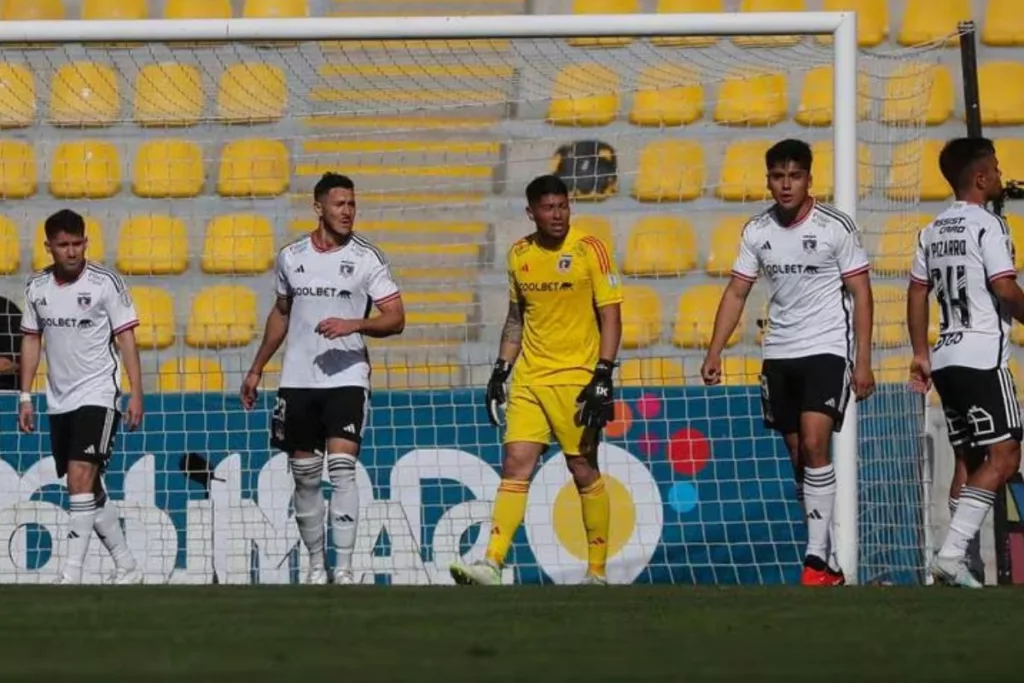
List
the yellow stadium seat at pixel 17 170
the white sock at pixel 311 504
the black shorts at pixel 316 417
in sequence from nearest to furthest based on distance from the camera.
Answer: the black shorts at pixel 316 417, the white sock at pixel 311 504, the yellow stadium seat at pixel 17 170

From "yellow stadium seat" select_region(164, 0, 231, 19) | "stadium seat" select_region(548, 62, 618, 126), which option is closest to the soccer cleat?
"stadium seat" select_region(548, 62, 618, 126)

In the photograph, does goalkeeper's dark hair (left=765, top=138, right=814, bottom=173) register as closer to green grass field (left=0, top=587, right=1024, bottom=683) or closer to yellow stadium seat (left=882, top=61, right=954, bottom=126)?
green grass field (left=0, top=587, right=1024, bottom=683)

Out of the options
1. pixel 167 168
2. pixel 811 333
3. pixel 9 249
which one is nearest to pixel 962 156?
pixel 811 333

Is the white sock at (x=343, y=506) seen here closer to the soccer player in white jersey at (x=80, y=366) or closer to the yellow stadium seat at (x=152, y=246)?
the soccer player in white jersey at (x=80, y=366)

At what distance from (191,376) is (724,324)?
12.8ft

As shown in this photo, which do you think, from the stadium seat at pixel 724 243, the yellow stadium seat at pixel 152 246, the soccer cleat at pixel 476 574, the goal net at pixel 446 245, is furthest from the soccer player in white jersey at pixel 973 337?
the yellow stadium seat at pixel 152 246

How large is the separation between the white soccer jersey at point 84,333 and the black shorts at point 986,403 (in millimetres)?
3907

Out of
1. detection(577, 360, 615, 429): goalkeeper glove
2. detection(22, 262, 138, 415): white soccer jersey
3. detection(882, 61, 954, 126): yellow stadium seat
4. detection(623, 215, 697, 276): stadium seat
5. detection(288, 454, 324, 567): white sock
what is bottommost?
detection(288, 454, 324, 567): white sock

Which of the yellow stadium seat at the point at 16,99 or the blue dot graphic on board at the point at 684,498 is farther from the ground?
the yellow stadium seat at the point at 16,99

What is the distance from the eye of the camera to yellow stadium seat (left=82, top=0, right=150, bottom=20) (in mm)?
13539

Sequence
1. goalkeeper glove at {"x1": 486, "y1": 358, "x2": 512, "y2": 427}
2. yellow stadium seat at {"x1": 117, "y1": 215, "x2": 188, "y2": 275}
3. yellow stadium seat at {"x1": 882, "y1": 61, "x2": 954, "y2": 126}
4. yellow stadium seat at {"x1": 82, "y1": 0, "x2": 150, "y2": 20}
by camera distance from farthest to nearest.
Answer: yellow stadium seat at {"x1": 82, "y1": 0, "x2": 150, "y2": 20} < yellow stadium seat at {"x1": 117, "y1": 215, "x2": 188, "y2": 275} < yellow stadium seat at {"x1": 882, "y1": 61, "x2": 954, "y2": 126} < goalkeeper glove at {"x1": 486, "y1": 358, "x2": 512, "y2": 427}

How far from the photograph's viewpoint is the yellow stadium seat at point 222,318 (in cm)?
1238

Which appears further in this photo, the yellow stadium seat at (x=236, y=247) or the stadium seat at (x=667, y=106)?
the stadium seat at (x=667, y=106)

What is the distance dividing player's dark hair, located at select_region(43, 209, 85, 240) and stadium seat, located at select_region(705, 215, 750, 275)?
3.93 meters
